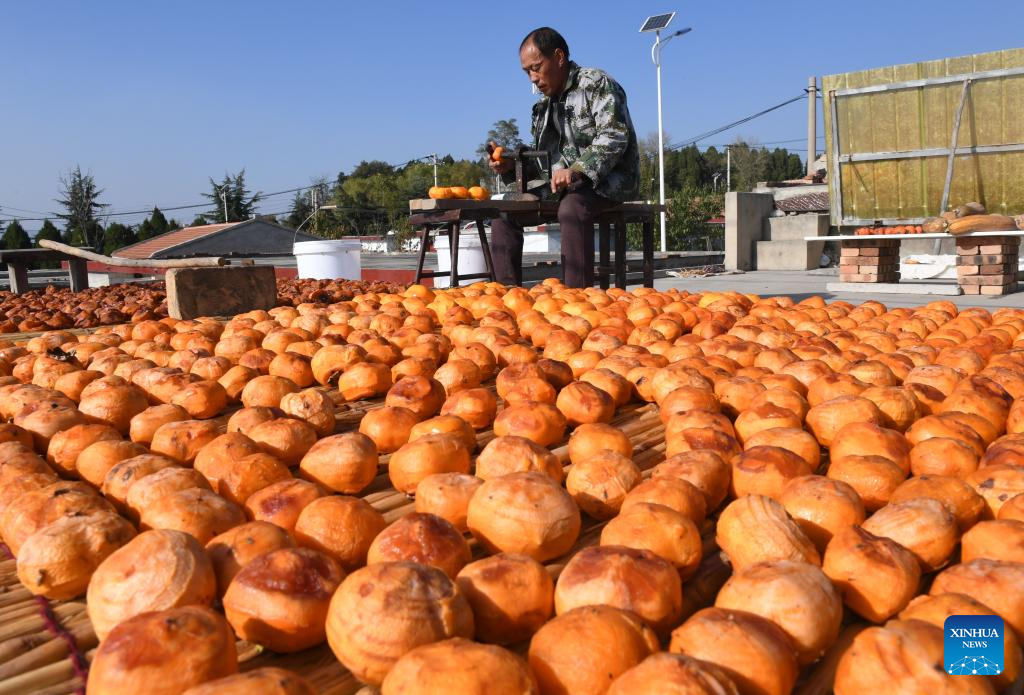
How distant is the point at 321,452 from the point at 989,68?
8.98m

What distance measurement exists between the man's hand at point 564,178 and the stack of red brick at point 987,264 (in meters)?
4.83

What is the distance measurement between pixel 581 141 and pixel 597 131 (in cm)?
19

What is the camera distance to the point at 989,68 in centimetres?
766

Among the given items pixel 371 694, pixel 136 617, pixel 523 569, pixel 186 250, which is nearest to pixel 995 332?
pixel 523 569

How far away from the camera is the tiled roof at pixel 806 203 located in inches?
704

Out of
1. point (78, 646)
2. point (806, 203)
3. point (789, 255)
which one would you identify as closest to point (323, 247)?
point (78, 646)

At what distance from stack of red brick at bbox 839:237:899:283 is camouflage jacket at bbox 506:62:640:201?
13.4 ft

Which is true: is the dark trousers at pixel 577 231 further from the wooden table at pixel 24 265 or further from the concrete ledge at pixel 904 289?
the wooden table at pixel 24 265

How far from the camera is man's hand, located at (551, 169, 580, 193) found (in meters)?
4.98

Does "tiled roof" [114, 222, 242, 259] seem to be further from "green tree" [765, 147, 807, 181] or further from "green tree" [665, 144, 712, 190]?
Result: "green tree" [765, 147, 807, 181]

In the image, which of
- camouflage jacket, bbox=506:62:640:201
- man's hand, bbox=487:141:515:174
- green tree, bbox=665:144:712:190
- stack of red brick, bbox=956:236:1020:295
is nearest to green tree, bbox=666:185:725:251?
stack of red brick, bbox=956:236:1020:295

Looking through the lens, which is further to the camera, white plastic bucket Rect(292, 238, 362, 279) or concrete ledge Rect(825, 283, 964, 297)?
white plastic bucket Rect(292, 238, 362, 279)

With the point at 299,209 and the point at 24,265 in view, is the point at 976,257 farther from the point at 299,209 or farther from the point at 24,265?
the point at 299,209

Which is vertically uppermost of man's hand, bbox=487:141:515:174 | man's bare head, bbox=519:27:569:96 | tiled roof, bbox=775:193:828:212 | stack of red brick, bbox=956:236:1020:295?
man's bare head, bbox=519:27:569:96
